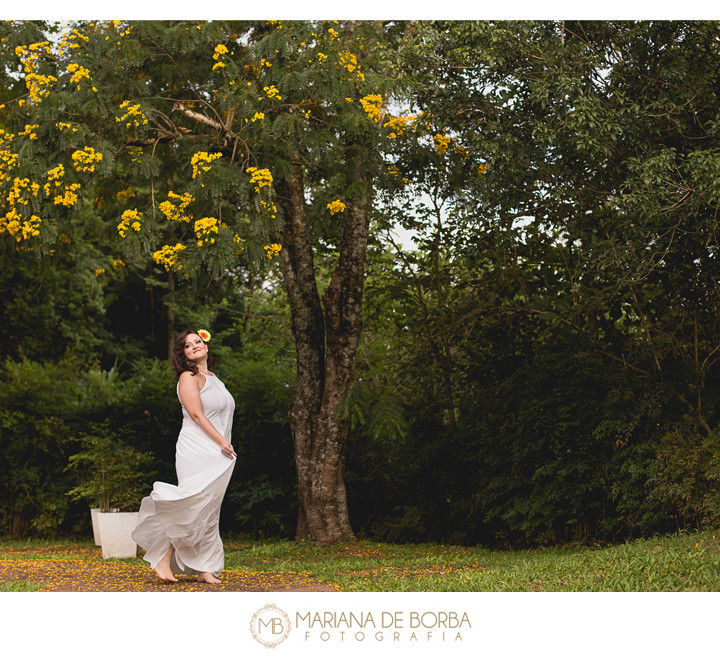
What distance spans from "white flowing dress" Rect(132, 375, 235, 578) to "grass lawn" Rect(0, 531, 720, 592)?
3.01 ft

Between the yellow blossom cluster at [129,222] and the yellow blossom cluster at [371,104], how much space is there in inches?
96.1

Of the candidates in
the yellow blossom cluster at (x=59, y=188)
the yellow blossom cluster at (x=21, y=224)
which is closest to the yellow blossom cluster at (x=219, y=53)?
the yellow blossom cluster at (x=59, y=188)

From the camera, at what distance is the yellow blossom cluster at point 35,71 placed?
739 cm

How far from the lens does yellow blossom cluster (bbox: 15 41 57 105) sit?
7.39 metres

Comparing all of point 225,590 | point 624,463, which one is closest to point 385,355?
point 624,463

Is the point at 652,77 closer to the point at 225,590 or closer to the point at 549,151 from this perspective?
the point at 549,151

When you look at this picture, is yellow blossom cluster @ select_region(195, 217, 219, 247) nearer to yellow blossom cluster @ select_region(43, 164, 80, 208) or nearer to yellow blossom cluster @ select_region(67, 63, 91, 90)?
yellow blossom cluster @ select_region(43, 164, 80, 208)

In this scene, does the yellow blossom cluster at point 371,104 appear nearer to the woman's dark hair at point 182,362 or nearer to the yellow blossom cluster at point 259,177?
the yellow blossom cluster at point 259,177

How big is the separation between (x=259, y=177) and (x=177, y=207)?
0.87 meters

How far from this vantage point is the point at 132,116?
7.42m

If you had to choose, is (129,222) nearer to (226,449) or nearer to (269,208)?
(269,208)

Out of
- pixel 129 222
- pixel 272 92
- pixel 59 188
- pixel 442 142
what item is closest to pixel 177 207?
pixel 129 222
